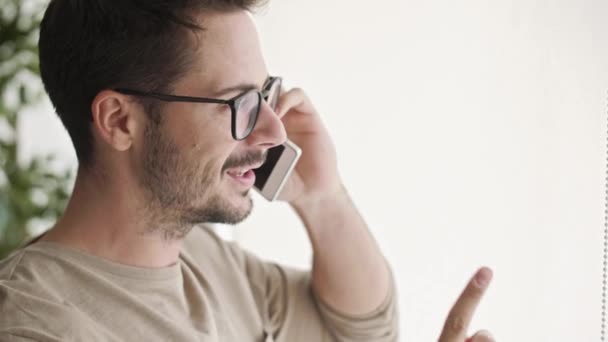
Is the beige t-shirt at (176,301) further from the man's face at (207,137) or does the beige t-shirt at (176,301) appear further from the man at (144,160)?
the man's face at (207,137)

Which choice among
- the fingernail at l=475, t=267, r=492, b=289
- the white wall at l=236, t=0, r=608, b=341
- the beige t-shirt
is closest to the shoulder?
the beige t-shirt

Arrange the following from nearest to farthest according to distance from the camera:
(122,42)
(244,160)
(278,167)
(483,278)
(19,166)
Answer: (483,278)
(122,42)
(244,160)
(278,167)
(19,166)

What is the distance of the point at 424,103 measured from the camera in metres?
1.35

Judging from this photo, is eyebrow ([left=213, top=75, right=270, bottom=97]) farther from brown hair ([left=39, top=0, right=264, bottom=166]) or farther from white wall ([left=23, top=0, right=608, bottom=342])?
white wall ([left=23, top=0, right=608, bottom=342])

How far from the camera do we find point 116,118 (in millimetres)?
1154

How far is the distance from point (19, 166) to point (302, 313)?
101 cm

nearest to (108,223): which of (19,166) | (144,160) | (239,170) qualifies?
(144,160)

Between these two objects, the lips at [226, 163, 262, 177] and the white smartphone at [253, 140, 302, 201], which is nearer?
the lips at [226, 163, 262, 177]

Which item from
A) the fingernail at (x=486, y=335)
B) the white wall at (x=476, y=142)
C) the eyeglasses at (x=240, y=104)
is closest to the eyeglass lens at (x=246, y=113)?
the eyeglasses at (x=240, y=104)

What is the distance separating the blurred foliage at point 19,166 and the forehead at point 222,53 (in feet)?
3.00

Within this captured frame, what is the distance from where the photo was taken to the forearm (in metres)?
1.40

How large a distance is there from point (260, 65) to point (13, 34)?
987mm

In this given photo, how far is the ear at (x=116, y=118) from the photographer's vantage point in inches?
45.0

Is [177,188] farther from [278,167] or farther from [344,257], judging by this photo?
[344,257]
